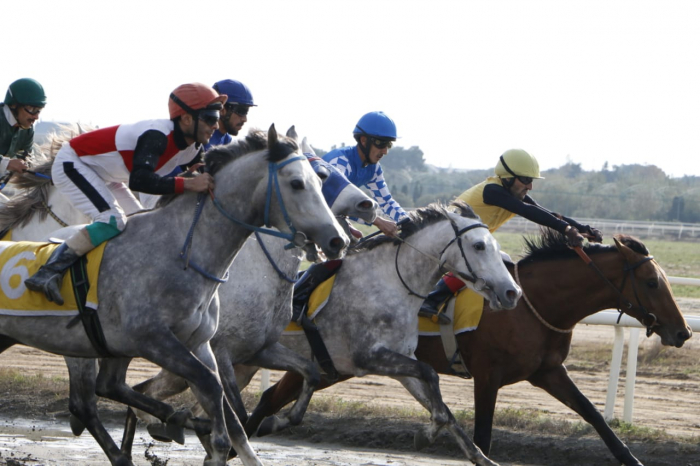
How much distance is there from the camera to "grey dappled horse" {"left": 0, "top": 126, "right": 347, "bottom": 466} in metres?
4.71

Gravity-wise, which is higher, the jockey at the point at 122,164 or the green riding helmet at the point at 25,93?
the green riding helmet at the point at 25,93

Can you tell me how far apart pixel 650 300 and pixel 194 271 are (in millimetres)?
3250

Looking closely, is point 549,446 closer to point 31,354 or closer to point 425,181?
point 31,354

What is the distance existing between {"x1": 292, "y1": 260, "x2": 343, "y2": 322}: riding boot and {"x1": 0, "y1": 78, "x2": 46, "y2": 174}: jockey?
195 cm

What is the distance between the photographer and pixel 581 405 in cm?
650

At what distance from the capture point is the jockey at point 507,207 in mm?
6781

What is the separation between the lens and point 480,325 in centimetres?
659

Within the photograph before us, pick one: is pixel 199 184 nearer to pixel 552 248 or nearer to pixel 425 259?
pixel 425 259

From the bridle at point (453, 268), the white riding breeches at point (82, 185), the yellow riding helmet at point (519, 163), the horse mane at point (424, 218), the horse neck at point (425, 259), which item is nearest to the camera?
the white riding breeches at point (82, 185)

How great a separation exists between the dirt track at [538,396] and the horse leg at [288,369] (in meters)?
1.04

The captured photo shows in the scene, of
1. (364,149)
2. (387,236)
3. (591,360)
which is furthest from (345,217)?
(591,360)

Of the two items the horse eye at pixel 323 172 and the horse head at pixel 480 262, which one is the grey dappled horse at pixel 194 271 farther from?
the horse head at pixel 480 262

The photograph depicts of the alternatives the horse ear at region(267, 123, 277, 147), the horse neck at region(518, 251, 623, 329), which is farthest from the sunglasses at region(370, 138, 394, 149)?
the horse ear at region(267, 123, 277, 147)

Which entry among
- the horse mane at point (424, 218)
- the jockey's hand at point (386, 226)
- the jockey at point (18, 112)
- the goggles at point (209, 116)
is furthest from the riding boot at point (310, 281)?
the jockey at point (18, 112)
